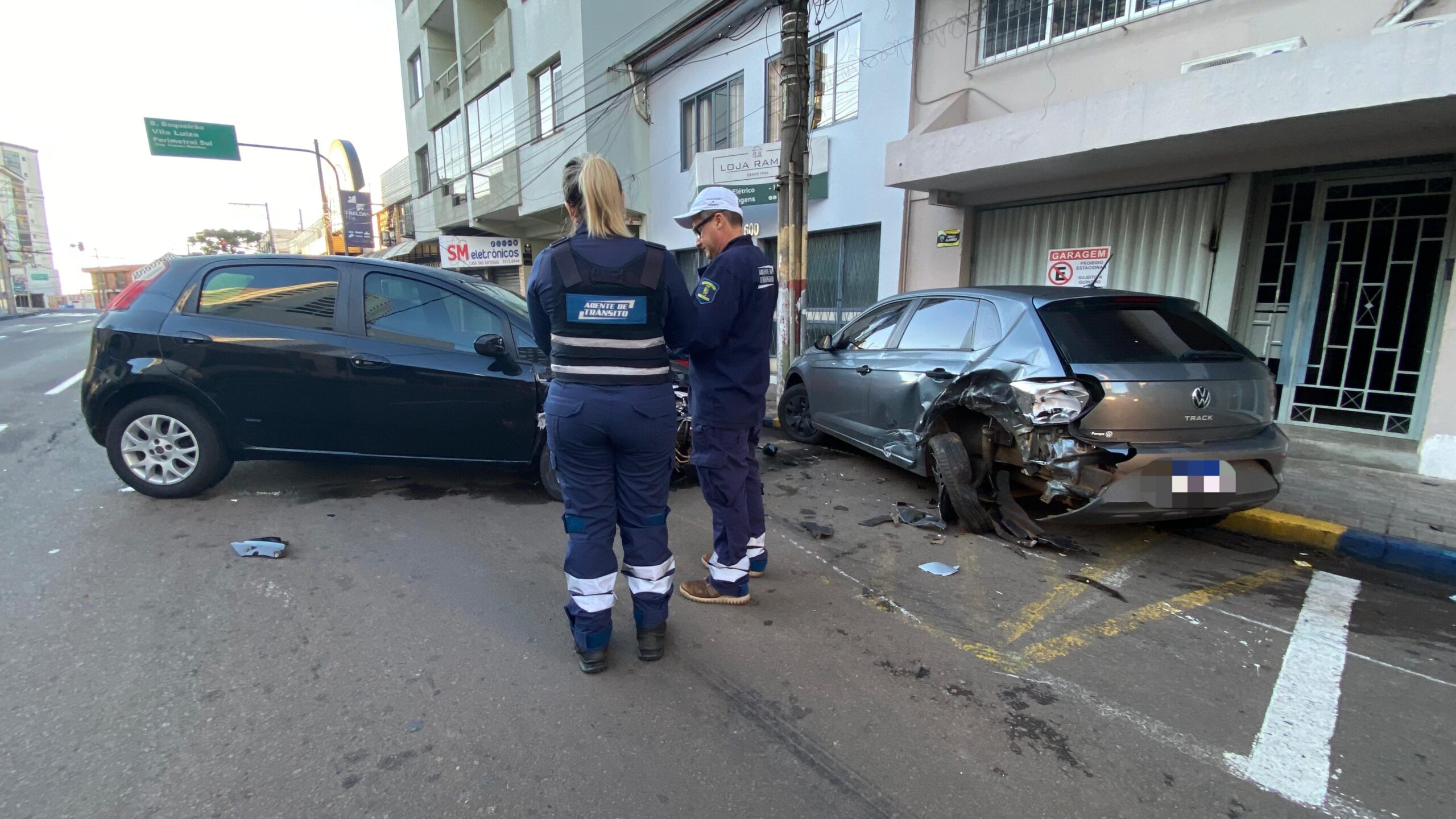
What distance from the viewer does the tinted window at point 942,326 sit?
445cm

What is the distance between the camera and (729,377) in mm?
3090

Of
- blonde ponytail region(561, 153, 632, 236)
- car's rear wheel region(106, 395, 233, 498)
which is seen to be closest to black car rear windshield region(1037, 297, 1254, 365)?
blonde ponytail region(561, 153, 632, 236)

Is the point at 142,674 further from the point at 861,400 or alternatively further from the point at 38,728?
the point at 861,400

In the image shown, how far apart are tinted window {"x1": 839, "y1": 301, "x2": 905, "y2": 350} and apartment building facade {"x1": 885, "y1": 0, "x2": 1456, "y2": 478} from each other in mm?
2556

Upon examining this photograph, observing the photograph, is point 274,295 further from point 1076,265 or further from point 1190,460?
point 1076,265

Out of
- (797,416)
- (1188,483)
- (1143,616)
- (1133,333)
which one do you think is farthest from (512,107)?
(1143,616)

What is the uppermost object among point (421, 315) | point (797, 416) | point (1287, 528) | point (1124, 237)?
point (1124, 237)

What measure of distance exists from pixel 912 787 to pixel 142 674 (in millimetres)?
2843

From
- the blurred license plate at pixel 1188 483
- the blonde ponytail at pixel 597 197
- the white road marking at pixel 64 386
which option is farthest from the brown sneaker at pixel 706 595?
the white road marking at pixel 64 386

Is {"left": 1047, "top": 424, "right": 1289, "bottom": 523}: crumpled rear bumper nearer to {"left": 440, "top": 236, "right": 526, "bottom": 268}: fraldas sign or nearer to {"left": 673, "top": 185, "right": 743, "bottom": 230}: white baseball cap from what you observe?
{"left": 673, "top": 185, "right": 743, "bottom": 230}: white baseball cap

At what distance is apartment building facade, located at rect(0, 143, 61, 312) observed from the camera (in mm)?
48500

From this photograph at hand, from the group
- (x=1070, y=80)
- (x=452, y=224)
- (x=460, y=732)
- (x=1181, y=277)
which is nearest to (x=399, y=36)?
(x=452, y=224)

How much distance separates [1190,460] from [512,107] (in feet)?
54.2

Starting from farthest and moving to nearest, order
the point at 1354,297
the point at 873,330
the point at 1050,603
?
the point at 1354,297, the point at 873,330, the point at 1050,603
